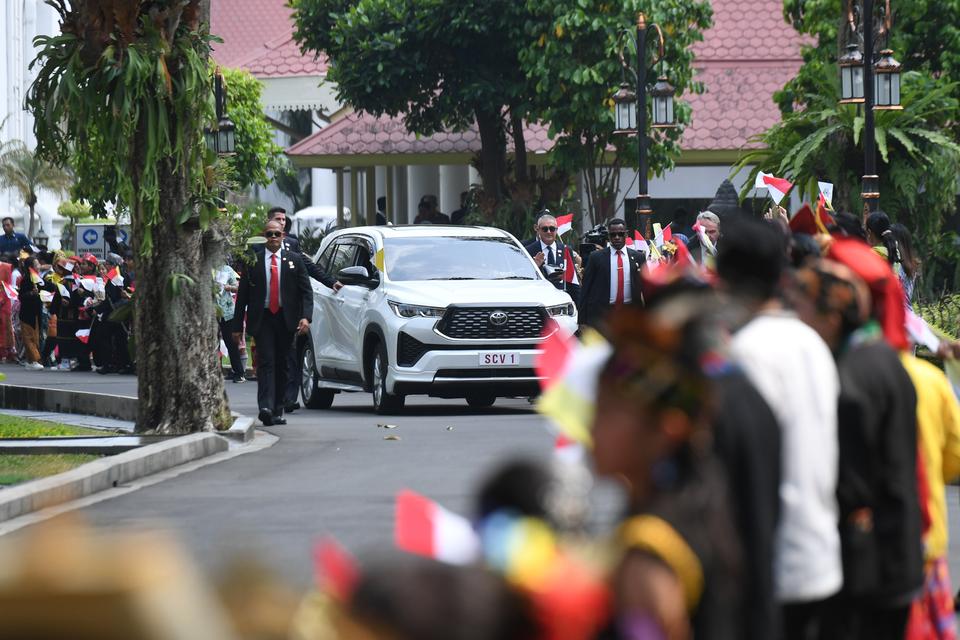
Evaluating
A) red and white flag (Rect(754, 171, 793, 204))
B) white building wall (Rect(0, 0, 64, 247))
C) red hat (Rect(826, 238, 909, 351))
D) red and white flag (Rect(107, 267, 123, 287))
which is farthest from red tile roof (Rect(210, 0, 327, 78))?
red hat (Rect(826, 238, 909, 351))

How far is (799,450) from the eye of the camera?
4.21 meters

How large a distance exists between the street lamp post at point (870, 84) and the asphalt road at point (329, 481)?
562 centimetres

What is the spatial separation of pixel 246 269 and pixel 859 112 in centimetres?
1065

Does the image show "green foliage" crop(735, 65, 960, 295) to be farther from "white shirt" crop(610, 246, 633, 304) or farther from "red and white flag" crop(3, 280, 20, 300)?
"red and white flag" crop(3, 280, 20, 300)

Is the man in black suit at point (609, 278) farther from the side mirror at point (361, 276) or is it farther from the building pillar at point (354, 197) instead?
the building pillar at point (354, 197)

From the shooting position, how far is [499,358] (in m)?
18.0

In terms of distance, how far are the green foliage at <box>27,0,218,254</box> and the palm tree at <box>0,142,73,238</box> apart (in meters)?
54.9

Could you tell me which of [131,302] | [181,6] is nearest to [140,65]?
[181,6]

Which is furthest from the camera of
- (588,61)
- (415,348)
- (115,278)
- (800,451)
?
(588,61)

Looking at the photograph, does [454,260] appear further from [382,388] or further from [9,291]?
[9,291]

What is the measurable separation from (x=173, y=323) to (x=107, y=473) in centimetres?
337

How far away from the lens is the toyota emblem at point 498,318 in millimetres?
18016

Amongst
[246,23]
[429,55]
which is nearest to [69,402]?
[429,55]

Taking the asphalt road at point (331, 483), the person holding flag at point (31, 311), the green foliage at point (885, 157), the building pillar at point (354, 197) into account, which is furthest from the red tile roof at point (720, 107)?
the asphalt road at point (331, 483)
